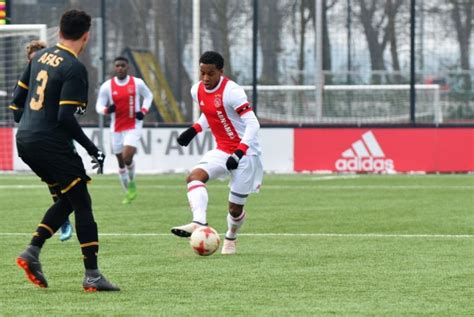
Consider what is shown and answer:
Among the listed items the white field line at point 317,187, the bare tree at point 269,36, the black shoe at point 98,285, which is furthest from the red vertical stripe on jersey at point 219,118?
the bare tree at point 269,36

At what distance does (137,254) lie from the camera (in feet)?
40.8

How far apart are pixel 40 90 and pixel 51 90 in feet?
0.31

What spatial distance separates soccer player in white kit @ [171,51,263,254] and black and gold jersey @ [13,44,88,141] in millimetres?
2758

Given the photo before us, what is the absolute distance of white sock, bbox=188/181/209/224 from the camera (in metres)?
12.0

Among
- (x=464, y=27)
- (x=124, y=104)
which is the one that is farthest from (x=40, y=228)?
(x=464, y=27)

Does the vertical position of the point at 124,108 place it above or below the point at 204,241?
above

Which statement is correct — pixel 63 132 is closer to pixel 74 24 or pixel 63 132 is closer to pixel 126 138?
pixel 74 24

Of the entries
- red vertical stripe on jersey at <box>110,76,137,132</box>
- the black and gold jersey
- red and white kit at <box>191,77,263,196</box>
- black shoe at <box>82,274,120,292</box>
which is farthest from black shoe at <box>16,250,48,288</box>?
red vertical stripe on jersey at <box>110,76,137,132</box>

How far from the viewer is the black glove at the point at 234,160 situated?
12.0m

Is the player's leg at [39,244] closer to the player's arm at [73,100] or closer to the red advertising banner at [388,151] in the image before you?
the player's arm at [73,100]

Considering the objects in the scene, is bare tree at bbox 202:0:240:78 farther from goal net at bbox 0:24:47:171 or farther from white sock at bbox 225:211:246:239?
white sock at bbox 225:211:246:239

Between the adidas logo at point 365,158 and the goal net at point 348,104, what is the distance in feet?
3.29

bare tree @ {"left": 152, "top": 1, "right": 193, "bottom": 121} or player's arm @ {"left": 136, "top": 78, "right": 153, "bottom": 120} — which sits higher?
bare tree @ {"left": 152, "top": 1, "right": 193, "bottom": 121}

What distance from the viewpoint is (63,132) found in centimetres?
975
